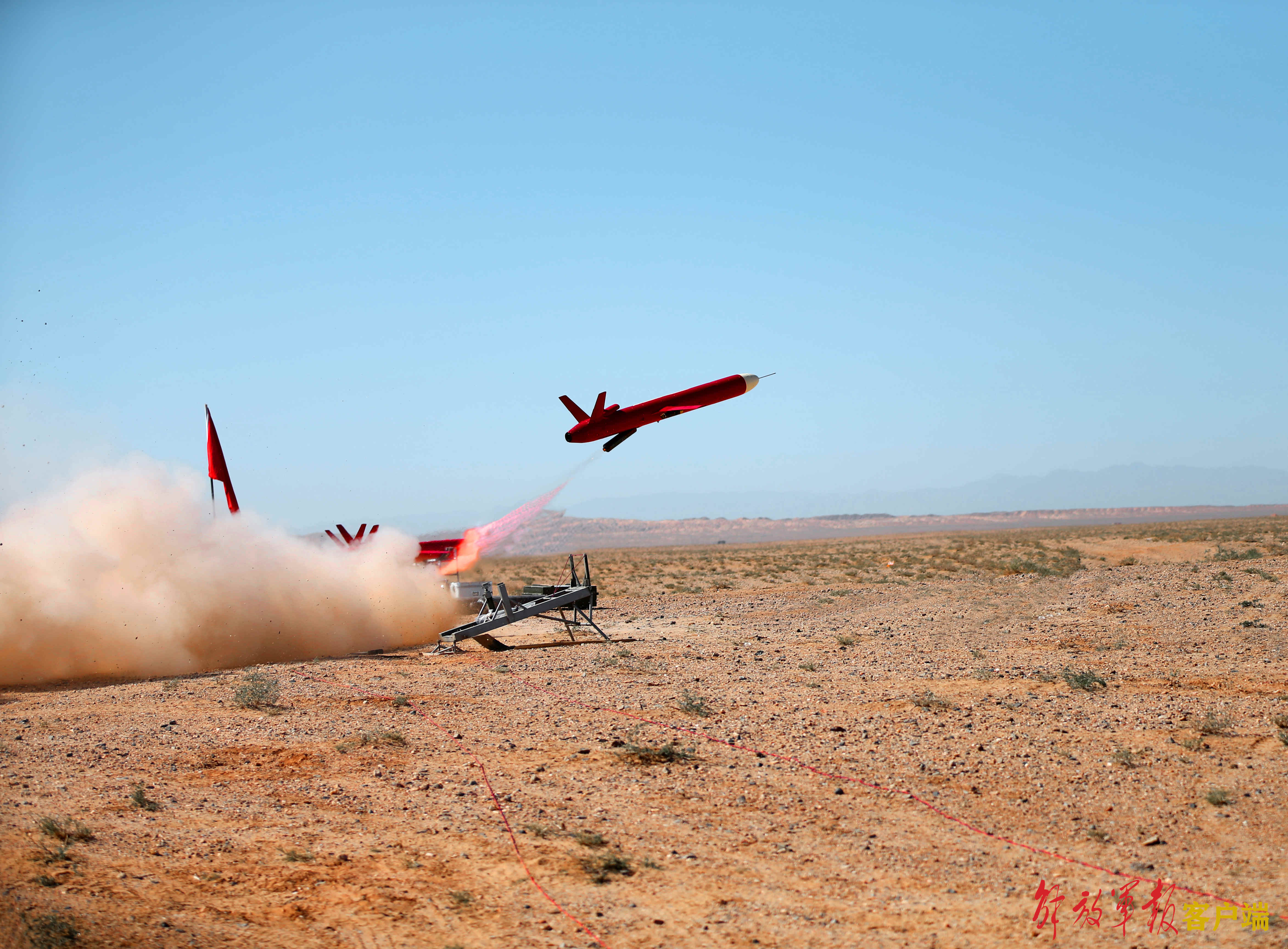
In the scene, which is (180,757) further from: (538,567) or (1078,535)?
(1078,535)

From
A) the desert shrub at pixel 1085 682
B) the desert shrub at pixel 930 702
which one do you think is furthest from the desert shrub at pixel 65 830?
the desert shrub at pixel 1085 682

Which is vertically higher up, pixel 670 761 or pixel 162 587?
pixel 162 587

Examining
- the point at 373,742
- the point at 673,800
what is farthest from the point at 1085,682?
the point at 373,742

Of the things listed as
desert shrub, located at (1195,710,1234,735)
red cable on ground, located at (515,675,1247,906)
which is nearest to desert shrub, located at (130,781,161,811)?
red cable on ground, located at (515,675,1247,906)

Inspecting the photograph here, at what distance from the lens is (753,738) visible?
10.9 meters

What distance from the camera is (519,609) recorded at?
62.2 feet

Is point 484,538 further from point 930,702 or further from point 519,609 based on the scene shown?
point 930,702

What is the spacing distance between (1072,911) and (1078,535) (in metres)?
Result: 76.0

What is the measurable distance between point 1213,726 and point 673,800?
248 inches

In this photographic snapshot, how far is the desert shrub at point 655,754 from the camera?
1009 cm

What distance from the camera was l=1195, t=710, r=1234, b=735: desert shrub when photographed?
10398mm

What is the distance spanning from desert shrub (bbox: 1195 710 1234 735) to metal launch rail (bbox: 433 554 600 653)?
1079 centimetres

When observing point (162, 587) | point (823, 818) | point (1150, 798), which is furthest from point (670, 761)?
point (162, 587)

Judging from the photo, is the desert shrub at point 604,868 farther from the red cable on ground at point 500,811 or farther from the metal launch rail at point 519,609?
the metal launch rail at point 519,609
